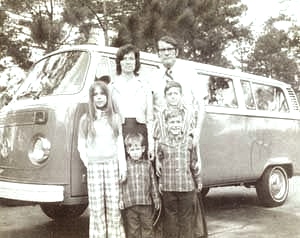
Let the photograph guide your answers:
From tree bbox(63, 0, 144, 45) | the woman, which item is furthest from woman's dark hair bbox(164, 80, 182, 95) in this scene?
tree bbox(63, 0, 144, 45)

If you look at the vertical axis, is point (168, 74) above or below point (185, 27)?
below

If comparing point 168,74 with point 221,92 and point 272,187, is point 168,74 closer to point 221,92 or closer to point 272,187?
point 221,92

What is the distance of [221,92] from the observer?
5809mm

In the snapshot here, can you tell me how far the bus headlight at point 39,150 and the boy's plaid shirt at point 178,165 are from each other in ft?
3.46

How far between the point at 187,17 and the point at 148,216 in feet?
23.6

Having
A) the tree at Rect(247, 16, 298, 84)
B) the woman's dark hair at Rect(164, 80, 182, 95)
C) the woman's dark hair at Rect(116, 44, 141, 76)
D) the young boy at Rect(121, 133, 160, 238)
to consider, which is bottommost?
the young boy at Rect(121, 133, 160, 238)

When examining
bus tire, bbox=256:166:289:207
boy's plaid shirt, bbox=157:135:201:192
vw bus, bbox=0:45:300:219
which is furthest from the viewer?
bus tire, bbox=256:166:289:207

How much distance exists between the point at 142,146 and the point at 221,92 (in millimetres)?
2385

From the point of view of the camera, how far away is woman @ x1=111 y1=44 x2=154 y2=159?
150 inches

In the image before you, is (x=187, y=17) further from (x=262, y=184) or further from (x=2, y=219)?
(x=2, y=219)

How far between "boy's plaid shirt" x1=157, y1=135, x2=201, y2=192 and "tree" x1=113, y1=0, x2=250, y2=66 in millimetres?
5513

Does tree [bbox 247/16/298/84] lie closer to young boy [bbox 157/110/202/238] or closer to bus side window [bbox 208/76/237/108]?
bus side window [bbox 208/76/237/108]

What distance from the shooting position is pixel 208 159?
5.40 m

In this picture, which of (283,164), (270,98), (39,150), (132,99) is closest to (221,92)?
(270,98)
